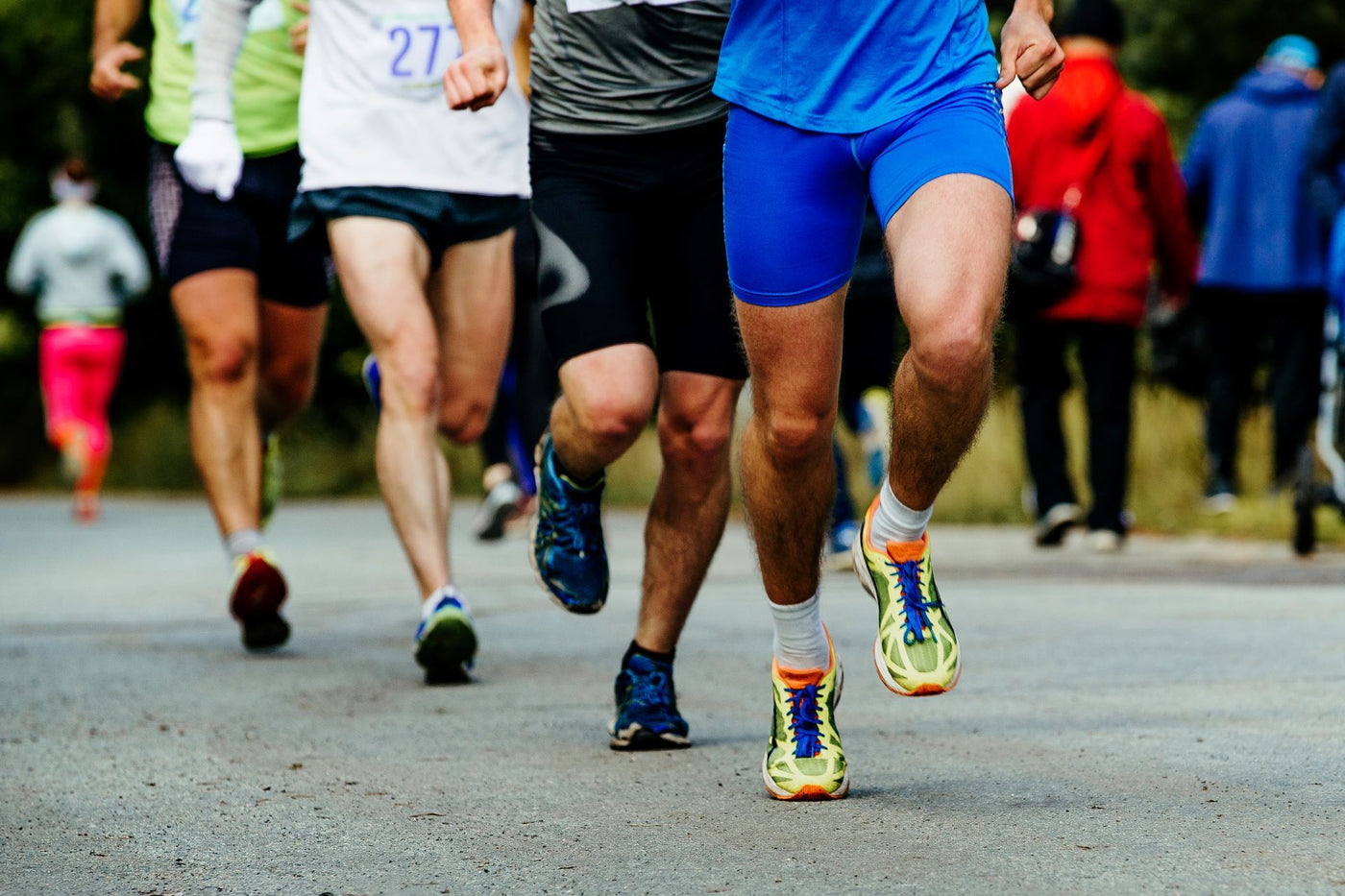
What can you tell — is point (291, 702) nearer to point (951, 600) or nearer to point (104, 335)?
point (951, 600)

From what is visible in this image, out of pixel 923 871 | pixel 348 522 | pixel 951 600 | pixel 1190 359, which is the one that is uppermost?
pixel 923 871

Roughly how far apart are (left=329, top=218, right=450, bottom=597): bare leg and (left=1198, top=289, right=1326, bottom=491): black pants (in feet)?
18.1

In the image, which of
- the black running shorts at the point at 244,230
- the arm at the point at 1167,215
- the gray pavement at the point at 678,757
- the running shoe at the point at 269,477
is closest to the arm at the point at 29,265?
the gray pavement at the point at 678,757

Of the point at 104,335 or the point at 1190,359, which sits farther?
the point at 104,335

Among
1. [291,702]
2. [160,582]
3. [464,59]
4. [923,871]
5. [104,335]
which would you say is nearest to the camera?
[923,871]

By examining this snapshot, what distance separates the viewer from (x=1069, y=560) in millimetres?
8625

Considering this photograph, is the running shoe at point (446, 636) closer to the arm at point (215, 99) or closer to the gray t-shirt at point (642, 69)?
the gray t-shirt at point (642, 69)

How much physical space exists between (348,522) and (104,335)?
299cm

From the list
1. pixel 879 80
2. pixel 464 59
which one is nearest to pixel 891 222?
pixel 879 80

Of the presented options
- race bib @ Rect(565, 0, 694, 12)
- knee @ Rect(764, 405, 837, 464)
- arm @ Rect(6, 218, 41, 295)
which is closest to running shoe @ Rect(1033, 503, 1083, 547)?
race bib @ Rect(565, 0, 694, 12)

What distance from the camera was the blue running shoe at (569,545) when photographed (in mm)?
4309

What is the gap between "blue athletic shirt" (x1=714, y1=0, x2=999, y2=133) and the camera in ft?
11.4

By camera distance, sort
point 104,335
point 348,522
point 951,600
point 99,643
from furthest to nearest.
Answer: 1. point 104,335
2. point 348,522
3. point 951,600
4. point 99,643

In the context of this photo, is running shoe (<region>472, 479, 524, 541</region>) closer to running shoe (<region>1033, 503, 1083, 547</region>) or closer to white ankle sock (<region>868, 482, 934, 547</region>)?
running shoe (<region>1033, 503, 1083, 547</region>)
